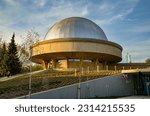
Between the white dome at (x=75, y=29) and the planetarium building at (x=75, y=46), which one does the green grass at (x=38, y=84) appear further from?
the white dome at (x=75, y=29)

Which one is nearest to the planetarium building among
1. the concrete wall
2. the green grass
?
the concrete wall

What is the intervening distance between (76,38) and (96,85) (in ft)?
51.2

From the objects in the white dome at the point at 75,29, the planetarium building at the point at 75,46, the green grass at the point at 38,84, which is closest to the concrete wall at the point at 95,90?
the green grass at the point at 38,84

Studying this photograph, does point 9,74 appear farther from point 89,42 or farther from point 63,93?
point 63,93

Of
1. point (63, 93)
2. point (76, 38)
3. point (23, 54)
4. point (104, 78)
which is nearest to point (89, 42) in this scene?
point (76, 38)

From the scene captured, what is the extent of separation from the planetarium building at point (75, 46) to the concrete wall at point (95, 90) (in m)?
10.5

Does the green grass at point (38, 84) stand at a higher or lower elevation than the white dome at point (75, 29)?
lower

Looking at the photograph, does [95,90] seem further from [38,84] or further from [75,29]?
[75,29]

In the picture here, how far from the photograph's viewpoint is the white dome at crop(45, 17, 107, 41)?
37.6 metres

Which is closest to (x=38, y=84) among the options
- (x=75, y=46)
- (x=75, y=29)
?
(x=75, y=46)

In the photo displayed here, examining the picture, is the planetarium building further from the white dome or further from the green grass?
the green grass

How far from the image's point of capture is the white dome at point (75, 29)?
123 ft

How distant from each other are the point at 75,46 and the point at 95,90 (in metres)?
15.4

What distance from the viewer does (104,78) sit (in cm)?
2177
